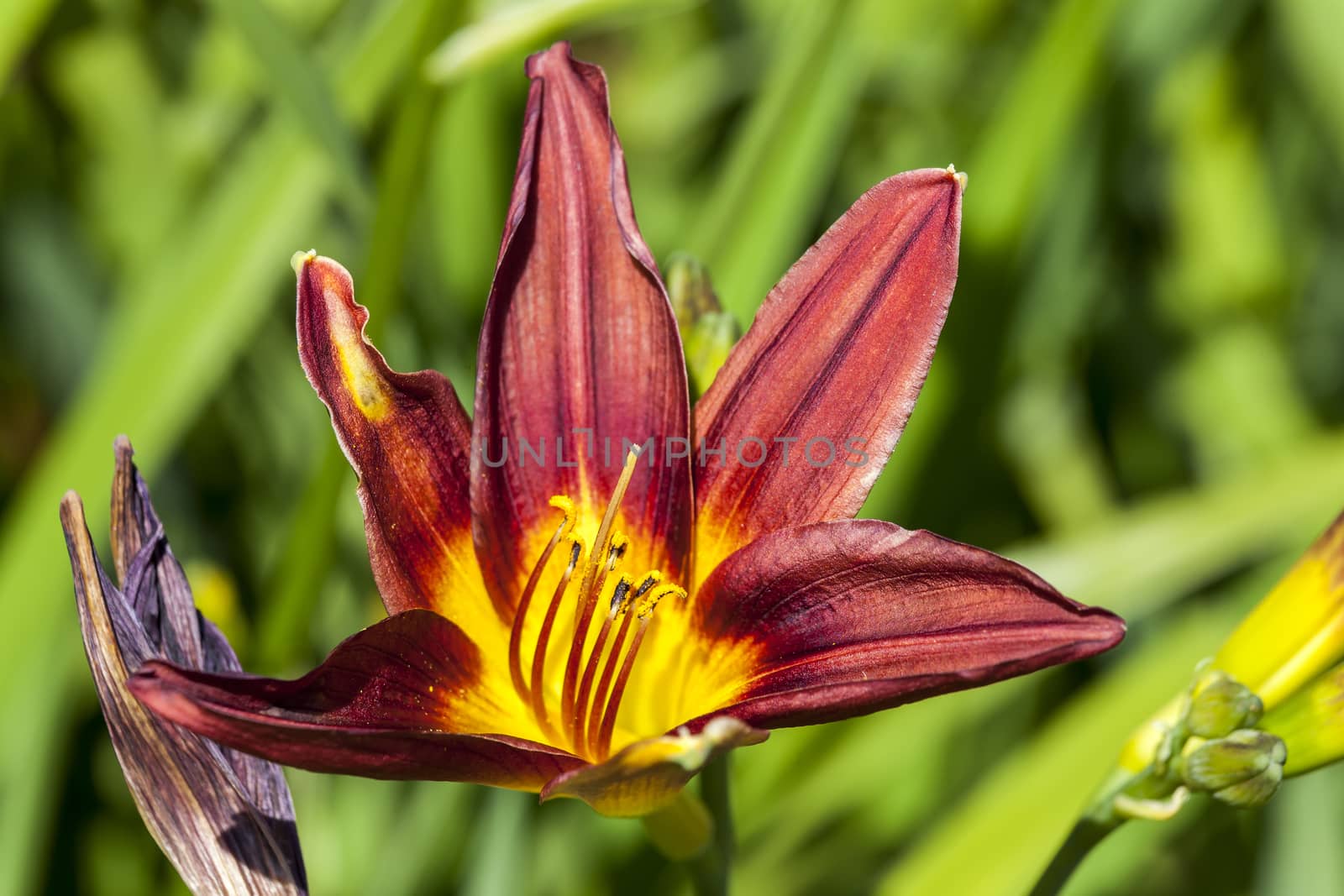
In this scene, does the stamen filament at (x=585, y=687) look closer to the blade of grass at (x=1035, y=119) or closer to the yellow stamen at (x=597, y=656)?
the yellow stamen at (x=597, y=656)

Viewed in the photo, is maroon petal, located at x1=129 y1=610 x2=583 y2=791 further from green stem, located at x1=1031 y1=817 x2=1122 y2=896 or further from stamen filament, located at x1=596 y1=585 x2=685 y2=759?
green stem, located at x1=1031 y1=817 x2=1122 y2=896

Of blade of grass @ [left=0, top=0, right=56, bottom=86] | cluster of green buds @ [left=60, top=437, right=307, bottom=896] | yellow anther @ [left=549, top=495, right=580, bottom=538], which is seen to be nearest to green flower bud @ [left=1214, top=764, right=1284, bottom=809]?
yellow anther @ [left=549, top=495, right=580, bottom=538]

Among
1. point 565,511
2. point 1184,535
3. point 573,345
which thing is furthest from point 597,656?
point 1184,535

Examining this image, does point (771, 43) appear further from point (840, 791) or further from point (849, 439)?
point (849, 439)

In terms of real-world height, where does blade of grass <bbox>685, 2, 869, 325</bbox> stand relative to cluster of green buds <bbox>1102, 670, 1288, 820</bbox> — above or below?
above

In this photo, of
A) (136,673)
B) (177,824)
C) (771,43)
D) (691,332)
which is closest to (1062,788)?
(691,332)

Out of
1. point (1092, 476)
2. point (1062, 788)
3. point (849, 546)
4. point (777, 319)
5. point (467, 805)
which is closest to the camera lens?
point (849, 546)
